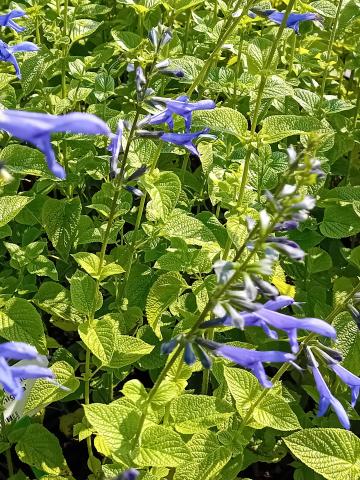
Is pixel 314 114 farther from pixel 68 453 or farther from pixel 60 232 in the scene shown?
pixel 68 453

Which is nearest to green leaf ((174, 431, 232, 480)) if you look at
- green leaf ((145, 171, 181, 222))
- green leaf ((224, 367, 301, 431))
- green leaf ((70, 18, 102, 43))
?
green leaf ((224, 367, 301, 431))

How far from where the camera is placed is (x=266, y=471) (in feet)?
10.5

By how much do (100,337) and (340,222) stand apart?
1353 millimetres

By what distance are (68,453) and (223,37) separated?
1.99 metres

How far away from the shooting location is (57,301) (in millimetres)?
2721

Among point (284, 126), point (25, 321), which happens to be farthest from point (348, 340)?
point (25, 321)

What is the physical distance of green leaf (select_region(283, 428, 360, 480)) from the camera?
2.26m

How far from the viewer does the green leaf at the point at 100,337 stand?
89.6 inches

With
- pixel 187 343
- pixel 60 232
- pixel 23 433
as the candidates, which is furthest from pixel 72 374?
pixel 187 343

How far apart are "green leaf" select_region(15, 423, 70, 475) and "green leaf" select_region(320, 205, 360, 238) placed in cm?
148

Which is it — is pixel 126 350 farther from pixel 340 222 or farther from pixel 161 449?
pixel 340 222

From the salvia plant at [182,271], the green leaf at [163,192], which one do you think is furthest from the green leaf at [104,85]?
the green leaf at [163,192]

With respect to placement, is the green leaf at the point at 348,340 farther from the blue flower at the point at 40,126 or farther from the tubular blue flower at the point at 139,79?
the blue flower at the point at 40,126

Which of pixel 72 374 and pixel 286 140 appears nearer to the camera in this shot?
pixel 72 374
